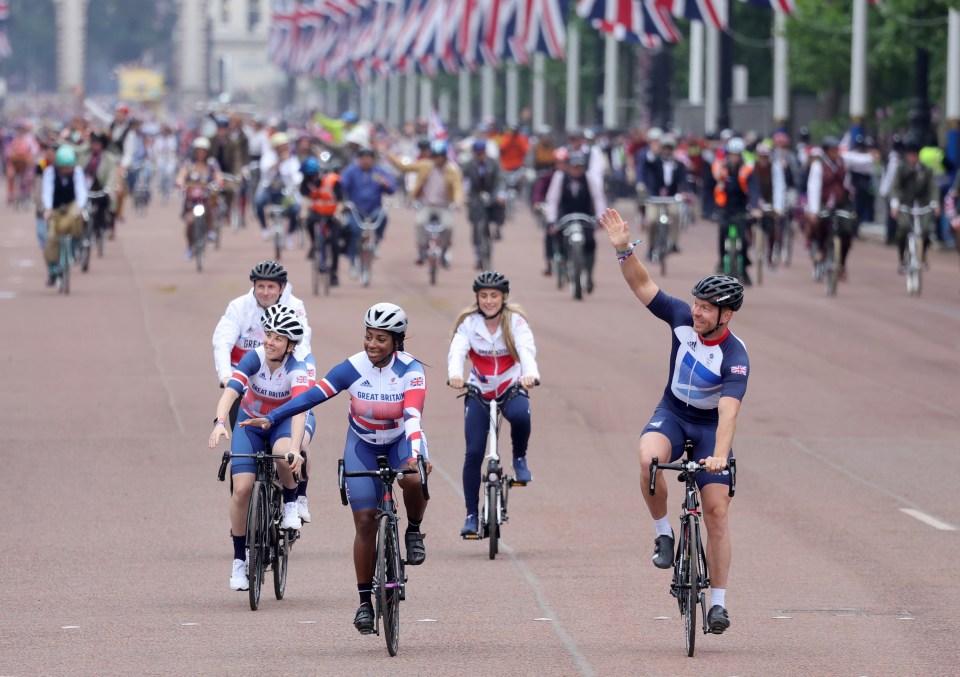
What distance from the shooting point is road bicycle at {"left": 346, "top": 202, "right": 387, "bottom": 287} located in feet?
88.5

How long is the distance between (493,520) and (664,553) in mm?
2251

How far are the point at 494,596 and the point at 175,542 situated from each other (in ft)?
7.90

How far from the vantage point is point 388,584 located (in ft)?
29.6

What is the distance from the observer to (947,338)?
22.7m

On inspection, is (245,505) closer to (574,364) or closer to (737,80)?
(574,364)

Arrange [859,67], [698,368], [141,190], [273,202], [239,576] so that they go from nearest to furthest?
[698,368] < [239,576] < [273,202] < [859,67] < [141,190]

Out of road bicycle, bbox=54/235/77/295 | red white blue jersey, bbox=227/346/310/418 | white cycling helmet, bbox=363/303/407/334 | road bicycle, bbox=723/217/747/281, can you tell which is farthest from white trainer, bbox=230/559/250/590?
road bicycle, bbox=723/217/747/281

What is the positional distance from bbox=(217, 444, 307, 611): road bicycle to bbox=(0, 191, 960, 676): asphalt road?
16 cm

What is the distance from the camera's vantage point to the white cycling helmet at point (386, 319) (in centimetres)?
938

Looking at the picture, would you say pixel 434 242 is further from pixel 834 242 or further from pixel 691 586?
pixel 691 586

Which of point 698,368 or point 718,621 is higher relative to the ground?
point 698,368

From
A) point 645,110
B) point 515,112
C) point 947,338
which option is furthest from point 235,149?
point 515,112

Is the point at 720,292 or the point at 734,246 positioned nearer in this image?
the point at 720,292

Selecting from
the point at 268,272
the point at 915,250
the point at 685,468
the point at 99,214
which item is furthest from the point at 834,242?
the point at 685,468
